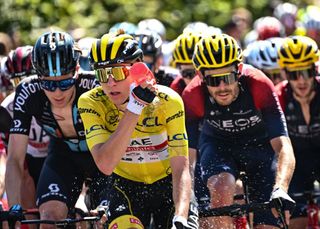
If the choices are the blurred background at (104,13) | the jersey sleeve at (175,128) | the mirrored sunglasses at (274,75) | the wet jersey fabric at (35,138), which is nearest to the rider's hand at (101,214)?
the jersey sleeve at (175,128)

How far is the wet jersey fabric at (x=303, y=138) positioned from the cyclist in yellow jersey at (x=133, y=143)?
288 cm

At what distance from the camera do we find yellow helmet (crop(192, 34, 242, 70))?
352 inches

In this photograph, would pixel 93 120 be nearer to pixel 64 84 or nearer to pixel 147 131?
pixel 147 131

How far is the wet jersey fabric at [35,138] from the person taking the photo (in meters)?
10.3

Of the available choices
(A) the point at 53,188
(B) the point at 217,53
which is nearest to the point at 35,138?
(A) the point at 53,188

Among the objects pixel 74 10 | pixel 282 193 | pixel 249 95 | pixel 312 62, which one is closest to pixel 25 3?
pixel 74 10

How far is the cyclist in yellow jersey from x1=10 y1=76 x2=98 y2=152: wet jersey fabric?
1.20m

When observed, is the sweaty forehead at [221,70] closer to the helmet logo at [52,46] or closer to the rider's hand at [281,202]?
the helmet logo at [52,46]

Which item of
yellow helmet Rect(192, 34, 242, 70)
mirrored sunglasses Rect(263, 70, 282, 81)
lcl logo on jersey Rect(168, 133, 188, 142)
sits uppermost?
mirrored sunglasses Rect(263, 70, 282, 81)

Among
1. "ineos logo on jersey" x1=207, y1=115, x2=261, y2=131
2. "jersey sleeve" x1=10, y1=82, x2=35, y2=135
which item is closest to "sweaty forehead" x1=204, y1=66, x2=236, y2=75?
"ineos logo on jersey" x1=207, y1=115, x2=261, y2=131

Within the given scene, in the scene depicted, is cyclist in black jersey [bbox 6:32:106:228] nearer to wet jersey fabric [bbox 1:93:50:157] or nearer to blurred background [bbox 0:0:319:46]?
wet jersey fabric [bbox 1:93:50:157]

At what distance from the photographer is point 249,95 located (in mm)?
9031

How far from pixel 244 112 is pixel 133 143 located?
5.47ft

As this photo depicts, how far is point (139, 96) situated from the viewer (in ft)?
22.5
